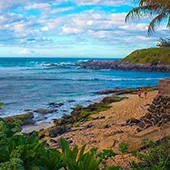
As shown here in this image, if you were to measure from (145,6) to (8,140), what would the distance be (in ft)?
39.5

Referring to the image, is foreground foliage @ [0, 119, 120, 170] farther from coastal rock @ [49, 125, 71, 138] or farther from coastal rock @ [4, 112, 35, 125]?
coastal rock @ [4, 112, 35, 125]

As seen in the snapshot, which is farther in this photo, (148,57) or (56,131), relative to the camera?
(148,57)

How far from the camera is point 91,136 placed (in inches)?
494

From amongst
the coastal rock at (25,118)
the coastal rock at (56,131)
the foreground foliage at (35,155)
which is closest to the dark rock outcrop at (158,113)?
the coastal rock at (56,131)

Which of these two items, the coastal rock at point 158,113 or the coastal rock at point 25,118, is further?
the coastal rock at point 25,118

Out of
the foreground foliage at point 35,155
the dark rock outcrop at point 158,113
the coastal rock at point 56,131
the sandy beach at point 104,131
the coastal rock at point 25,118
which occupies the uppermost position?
the foreground foliage at point 35,155

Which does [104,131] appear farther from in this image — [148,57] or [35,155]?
[148,57]

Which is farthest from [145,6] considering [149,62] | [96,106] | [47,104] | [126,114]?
[149,62]

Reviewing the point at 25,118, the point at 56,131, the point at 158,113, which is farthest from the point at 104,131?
the point at 25,118

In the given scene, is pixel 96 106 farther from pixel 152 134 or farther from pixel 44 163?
pixel 44 163

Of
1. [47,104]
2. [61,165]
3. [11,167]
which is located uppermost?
[11,167]

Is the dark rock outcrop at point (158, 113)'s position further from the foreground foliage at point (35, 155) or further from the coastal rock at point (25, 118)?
the coastal rock at point (25, 118)

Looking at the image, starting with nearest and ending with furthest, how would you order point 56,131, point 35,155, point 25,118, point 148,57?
point 35,155
point 56,131
point 25,118
point 148,57

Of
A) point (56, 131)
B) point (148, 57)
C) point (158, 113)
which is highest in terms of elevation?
point (148, 57)
